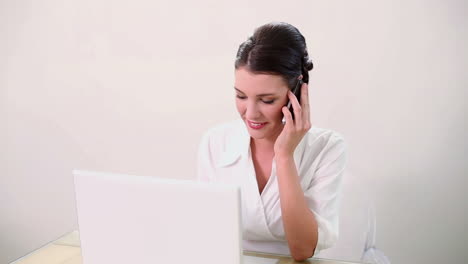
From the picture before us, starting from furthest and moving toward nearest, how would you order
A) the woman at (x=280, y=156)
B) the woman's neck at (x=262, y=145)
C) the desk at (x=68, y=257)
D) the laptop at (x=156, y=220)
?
1. the woman's neck at (x=262, y=145)
2. the woman at (x=280, y=156)
3. the desk at (x=68, y=257)
4. the laptop at (x=156, y=220)

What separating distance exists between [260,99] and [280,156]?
24 centimetres

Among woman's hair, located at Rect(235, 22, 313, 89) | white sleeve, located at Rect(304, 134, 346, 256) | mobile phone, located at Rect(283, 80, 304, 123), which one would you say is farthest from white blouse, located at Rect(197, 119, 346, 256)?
woman's hair, located at Rect(235, 22, 313, 89)

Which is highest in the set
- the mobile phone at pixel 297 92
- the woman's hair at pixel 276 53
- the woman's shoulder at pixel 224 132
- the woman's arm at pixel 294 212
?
the woman's hair at pixel 276 53

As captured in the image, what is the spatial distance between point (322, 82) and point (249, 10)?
60cm

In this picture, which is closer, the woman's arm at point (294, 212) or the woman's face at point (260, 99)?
the woman's arm at point (294, 212)

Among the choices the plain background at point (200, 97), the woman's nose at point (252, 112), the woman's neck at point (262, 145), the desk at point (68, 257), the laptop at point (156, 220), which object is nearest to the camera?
the laptop at point (156, 220)

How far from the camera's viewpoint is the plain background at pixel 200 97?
9.28 feet

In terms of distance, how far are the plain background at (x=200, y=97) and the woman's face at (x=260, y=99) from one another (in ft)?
1.53

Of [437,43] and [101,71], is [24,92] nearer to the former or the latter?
[101,71]

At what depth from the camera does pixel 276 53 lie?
75.5 inches

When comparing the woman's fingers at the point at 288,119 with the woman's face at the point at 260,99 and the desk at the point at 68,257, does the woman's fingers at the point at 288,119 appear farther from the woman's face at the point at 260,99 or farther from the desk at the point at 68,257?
the desk at the point at 68,257

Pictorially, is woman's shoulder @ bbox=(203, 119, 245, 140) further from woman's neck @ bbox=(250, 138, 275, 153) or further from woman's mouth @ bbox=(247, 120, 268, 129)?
woman's mouth @ bbox=(247, 120, 268, 129)

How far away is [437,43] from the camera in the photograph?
276 centimetres

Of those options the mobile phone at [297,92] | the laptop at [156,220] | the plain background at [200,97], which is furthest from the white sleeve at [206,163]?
the laptop at [156,220]
